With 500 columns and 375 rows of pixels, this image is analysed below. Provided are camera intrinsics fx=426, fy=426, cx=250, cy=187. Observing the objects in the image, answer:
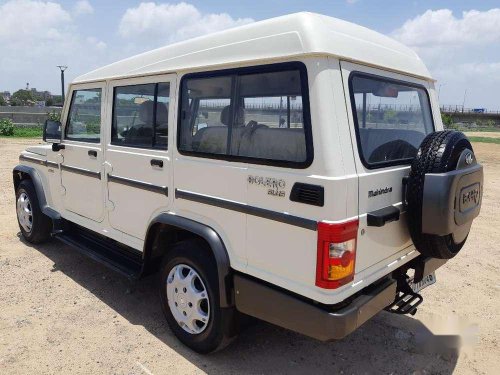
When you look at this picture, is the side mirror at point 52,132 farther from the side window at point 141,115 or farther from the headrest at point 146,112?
the headrest at point 146,112

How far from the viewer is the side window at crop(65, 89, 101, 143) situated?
162 inches

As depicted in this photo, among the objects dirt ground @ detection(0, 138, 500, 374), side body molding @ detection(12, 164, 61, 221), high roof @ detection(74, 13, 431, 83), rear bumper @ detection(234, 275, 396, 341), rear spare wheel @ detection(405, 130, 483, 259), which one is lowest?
dirt ground @ detection(0, 138, 500, 374)

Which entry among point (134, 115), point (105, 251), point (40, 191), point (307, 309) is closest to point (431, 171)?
point (307, 309)

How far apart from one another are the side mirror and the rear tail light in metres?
3.44

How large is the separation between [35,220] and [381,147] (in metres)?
4.32

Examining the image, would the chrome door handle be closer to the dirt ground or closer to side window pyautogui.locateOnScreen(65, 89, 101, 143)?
side window pyautogui.locateOnScreen(65, 89, 101, 143)

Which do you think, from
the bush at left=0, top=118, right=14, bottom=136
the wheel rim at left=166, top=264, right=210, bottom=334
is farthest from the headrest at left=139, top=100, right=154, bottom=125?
the bush at left=0, top=118, right=14, bottom=136

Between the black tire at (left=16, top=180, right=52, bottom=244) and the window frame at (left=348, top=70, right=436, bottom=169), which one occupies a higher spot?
the window frame at (left=348, top=70, right=436, bottom=169)

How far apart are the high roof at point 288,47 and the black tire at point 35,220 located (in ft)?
8.71

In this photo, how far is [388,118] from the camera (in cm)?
308

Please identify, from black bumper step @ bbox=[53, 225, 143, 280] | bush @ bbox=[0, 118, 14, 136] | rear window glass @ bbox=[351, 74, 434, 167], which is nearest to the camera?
rear window glass @ bbox=[351, 74, 434, 167]

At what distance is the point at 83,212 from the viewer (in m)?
4.37

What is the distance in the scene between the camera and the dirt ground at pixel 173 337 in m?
3.06

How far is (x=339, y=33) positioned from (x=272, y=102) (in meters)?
0.56
